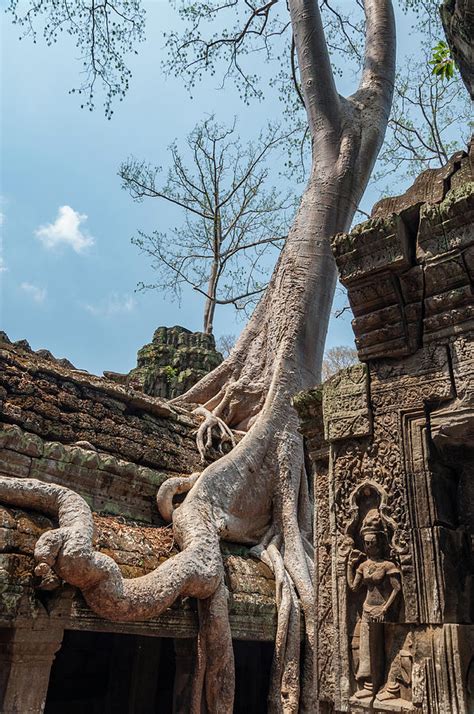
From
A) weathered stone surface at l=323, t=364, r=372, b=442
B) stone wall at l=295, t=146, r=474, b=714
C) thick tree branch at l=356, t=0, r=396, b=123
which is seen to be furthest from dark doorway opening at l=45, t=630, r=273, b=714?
thick tree branch at l=356, t=0, r=396, b=123

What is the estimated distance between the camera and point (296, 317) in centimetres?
716

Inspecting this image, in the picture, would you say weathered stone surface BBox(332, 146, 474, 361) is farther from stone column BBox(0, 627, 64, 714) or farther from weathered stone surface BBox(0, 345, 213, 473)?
weathered stone surface BBox(0, 345, 213, 473)

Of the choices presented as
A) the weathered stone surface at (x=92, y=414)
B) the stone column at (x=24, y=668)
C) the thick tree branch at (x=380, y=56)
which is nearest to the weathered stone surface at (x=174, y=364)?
the weathered stone surface at (x=92, y=414)

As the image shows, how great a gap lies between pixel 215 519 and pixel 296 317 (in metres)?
2.83

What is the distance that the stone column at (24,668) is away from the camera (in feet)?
11.3

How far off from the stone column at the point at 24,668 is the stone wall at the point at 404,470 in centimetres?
175

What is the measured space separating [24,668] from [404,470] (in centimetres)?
254

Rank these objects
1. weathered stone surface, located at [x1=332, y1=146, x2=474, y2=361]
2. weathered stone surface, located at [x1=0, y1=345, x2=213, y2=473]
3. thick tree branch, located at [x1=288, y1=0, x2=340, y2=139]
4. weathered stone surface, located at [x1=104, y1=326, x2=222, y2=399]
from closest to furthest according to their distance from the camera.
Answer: weathered stone surface, located at [x1=332, y1=146, x2=474, y2=361], weathered stone surface, located at [x1=0, y1=345, x2=213, y2=473], thick tree branch, located at [x1=288, y1=0, x2=340, y2=139], weathered stone surface, located at [x1=104, y1=326, x2=222, y2=399]

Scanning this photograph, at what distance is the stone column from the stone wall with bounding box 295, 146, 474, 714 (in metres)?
1.75

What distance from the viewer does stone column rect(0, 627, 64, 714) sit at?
3.43 m

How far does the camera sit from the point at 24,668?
352cm

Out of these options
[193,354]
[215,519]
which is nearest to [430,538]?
[215,519]

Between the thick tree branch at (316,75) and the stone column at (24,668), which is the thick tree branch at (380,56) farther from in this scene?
the stone column at (24,668)

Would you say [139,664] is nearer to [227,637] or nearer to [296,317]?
[227,637]
